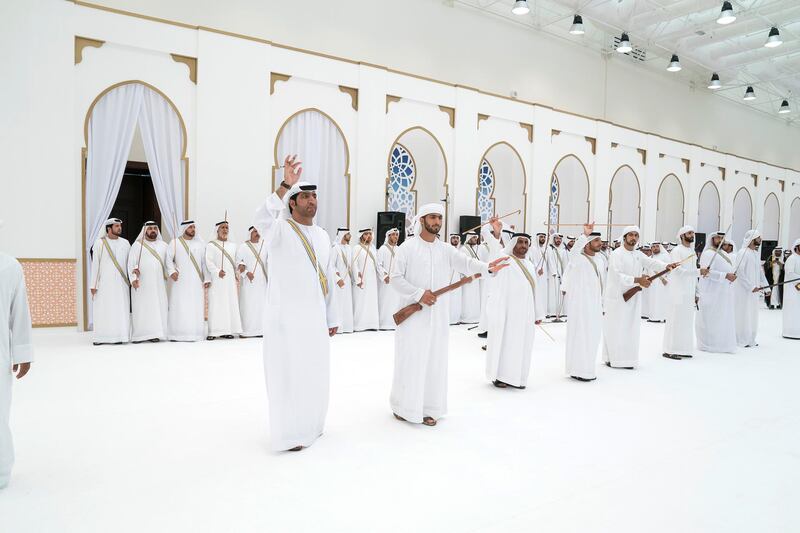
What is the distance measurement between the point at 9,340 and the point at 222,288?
13.6ft

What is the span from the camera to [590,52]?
12.9 meters

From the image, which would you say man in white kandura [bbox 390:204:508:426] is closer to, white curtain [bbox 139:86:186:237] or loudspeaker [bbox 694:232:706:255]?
white curtain [bbox 139:86:186:237]

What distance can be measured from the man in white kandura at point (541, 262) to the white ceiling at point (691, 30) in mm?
4774

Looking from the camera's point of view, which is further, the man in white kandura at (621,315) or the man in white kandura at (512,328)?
the man in white kandura at (621,315)

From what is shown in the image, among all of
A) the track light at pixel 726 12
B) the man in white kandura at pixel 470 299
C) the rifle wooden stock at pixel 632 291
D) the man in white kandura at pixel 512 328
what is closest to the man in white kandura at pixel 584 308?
the rifle wooden stock at pixel 632 291

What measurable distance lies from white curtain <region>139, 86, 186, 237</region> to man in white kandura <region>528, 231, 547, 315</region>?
18.2 ft

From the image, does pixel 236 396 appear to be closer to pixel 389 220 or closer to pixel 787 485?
pixel 787 485

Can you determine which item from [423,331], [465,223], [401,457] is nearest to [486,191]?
[465,223]

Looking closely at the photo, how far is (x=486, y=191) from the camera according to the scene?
10.9m

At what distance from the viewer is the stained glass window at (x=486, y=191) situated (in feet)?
35.3

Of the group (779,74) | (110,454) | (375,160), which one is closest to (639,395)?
(110,454)

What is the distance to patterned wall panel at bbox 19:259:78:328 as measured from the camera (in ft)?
21.0

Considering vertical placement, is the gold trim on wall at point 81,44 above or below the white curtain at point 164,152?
above

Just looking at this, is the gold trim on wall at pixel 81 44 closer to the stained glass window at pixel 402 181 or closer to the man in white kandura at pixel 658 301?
the stained glass window at pixel 402 181
